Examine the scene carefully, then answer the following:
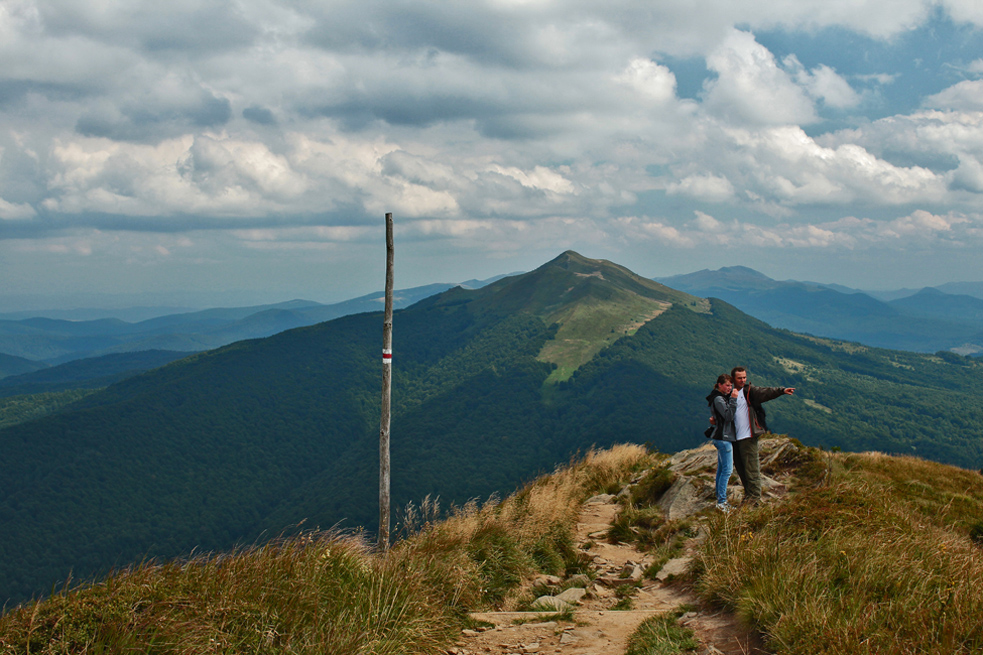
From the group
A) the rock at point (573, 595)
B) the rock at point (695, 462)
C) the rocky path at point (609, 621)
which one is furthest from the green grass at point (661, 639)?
the rock at point (695, 462)

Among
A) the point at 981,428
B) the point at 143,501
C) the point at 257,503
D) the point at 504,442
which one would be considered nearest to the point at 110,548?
the point at 143,501

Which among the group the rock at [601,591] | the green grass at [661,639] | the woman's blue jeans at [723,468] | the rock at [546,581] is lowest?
the rock at [546,581]

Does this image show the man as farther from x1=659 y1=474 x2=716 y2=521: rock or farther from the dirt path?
the dirt path

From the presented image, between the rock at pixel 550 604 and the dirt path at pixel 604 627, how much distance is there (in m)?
0.20

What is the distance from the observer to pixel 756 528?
8.88 m

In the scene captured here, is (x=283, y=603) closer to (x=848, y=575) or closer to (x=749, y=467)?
(x=848, y=575)

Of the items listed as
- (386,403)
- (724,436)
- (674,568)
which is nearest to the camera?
(674,568)

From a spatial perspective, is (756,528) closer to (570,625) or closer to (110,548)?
(570,625)

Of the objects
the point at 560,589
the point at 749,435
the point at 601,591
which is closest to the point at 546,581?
the point at 560,589

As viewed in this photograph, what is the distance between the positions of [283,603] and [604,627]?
14.1 feet

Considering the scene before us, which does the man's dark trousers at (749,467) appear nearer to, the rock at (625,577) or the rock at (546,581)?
the rock at (625,577)

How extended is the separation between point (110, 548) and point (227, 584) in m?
195

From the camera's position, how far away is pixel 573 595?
8852 mm

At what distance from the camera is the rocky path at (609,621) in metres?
6.55
